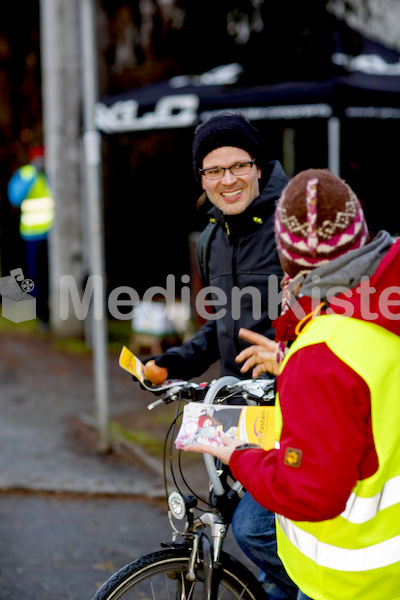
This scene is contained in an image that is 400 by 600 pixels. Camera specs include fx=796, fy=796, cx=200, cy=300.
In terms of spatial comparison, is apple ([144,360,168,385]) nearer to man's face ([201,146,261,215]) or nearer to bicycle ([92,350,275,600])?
bicycle ([92,350,275,600])

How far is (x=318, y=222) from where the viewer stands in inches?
71.4

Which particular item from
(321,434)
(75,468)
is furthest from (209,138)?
(75,468)

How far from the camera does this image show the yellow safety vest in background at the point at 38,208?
10117 millimetres

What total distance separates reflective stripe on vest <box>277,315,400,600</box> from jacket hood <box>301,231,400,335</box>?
0.08ft

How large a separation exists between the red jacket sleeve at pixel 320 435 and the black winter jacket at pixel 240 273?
108 cm

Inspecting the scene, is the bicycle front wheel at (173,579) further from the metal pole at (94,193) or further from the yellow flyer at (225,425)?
the metal pole at (94,193)

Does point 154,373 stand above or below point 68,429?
above

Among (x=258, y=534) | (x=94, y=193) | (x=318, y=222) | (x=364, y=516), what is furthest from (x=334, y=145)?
(x=364, y=516)

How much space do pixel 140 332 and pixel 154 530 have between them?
4.22 m

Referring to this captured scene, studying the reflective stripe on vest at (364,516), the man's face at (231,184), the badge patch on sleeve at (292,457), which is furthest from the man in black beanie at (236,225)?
the badge patch on sleeve at (292,457)

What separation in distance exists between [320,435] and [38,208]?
8899 millimetres

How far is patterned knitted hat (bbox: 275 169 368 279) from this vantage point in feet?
5.93

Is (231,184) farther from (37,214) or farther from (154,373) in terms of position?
(37,214)

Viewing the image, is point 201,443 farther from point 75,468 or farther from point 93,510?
point 75,468
